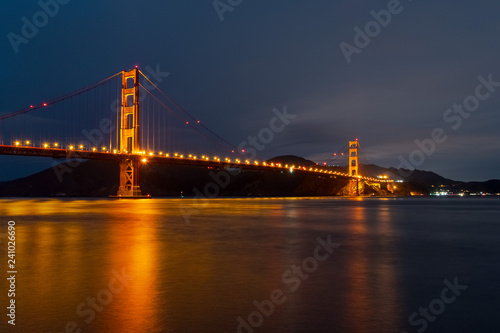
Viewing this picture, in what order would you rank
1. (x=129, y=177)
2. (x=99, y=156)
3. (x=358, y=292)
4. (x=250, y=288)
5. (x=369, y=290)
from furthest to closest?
(x=129, y=177) < (x=99, y=156) < (x=250, y=288) < (x=369, y=290) < (x=358, y=292)

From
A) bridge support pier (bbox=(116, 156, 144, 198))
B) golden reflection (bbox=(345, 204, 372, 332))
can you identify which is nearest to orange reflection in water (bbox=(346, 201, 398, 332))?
golden reflection (bbox=(345, 204, 372, 332))

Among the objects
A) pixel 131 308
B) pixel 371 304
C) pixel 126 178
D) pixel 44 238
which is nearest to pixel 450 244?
pixel 371 304

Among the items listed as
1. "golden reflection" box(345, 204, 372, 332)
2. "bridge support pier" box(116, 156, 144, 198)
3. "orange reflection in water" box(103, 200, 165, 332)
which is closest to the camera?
"orange reflection in water" box(103, 200, 165, 332)

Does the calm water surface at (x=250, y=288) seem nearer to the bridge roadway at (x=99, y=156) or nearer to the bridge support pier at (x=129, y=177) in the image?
the bridge roadway at (x=99, y=156)

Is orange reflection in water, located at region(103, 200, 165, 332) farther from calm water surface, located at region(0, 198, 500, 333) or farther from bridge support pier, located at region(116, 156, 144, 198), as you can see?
bridge support pier, located at region(116, 156, 144, 198)

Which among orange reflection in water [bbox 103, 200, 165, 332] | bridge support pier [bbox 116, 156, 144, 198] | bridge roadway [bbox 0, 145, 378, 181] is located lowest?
orange reflection in water [bbox 103, 200, 165, 332]

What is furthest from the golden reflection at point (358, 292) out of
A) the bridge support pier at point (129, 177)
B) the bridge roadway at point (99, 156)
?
the bridge support pier at point (129, 177)

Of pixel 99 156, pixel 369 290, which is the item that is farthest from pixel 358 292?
pixel 99 156

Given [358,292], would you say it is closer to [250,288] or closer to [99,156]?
[250,288]

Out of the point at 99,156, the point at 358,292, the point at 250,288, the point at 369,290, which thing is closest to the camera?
the point at 358,292

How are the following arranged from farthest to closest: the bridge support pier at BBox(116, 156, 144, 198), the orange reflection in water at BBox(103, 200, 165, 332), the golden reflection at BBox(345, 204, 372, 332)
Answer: the bridge support pier at BBox(116, 156, 144, 198)
the golden reflection at BBox(345, 204, 372, 332)
the orange reflection in water at BBox(103, 200, 165, 332)

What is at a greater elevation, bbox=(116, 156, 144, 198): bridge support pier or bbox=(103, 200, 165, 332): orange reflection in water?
bbox=(116, 156, 144, 198): bridge support pier

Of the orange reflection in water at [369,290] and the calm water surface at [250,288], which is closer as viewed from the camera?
the calm water surface at [250,288]
